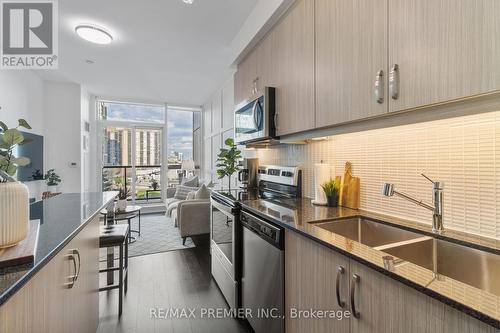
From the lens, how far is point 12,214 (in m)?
0.76

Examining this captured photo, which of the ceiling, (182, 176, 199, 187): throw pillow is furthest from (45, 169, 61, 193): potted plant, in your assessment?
(182, 176, 199, 187): throw pillow

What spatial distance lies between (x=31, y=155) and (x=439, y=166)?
537 cm

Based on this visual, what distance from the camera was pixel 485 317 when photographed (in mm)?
522

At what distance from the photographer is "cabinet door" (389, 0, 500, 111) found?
2.41 feet

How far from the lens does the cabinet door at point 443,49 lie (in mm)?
735

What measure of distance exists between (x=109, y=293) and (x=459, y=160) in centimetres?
295

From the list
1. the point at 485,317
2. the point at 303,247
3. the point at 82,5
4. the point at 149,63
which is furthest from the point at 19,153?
the point at 485,317

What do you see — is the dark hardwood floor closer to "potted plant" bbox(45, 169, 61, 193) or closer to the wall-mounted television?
the wall-mounted television

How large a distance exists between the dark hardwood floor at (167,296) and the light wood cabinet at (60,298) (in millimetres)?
317

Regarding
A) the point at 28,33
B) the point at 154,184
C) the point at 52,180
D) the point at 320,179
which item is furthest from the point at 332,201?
the point at 154,184

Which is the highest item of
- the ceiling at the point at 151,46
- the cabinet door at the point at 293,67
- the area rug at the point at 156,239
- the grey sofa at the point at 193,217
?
the ceiling at the point at 151,46

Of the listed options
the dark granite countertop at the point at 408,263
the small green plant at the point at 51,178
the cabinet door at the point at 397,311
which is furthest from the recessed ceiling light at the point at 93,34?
the cabinet door at the point at 397,311

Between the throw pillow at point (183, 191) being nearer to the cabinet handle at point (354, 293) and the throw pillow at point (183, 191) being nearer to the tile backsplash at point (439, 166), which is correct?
the tile backsplash at point (439, 166)

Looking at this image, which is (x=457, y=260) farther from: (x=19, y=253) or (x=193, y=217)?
(x=193, y=217)
